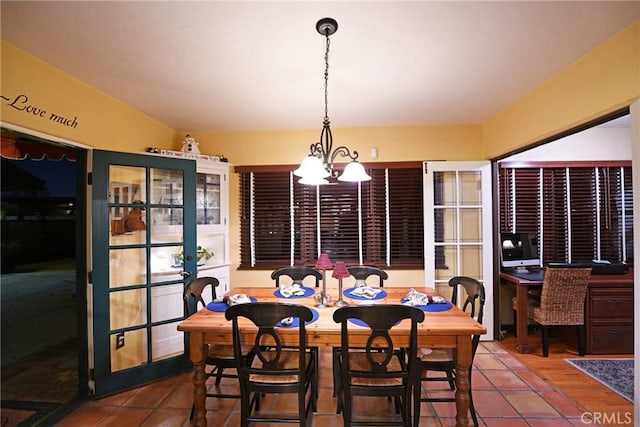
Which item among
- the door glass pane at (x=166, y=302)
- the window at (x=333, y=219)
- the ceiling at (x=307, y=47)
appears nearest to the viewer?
the ceiling at (x=307, y=47)

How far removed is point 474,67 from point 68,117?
3065mm

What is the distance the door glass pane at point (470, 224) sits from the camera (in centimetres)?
320

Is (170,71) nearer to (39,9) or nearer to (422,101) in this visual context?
(39,9)

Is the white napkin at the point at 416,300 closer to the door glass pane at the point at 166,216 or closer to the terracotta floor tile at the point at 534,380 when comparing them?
the terracotta floor tile at the point at 534,380

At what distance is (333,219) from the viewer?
337 centimetres

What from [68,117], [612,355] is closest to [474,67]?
[68,117]

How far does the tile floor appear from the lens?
1.95 metres

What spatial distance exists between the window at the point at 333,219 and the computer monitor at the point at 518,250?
1017mm

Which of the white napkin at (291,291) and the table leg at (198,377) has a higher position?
the white napkin at (291,291)

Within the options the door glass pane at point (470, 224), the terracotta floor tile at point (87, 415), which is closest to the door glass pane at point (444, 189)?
the door glass pane at point (470, 224)

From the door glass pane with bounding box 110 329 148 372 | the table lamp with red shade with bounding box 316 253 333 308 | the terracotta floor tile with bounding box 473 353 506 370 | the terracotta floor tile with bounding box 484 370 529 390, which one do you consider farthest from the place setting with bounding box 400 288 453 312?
the door glass pane with bounding box 110 329 148 372

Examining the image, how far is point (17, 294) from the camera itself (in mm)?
5023

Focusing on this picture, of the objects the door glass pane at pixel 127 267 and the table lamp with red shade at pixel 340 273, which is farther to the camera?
the door glass pane at pixel 127 267

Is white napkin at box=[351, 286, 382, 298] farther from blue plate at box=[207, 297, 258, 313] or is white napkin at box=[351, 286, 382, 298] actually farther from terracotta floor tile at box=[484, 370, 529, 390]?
terracotta floor tile at box=[484, 370, 529, 390]
